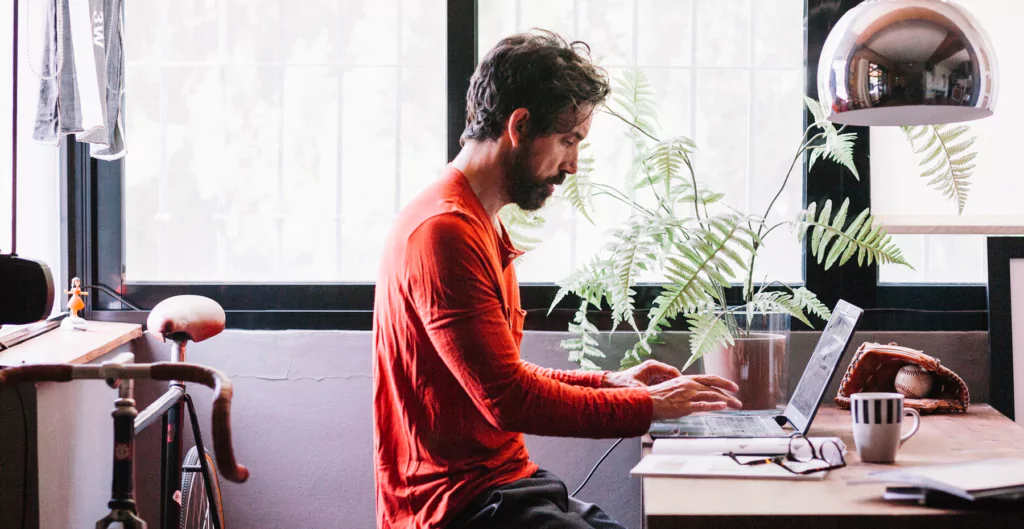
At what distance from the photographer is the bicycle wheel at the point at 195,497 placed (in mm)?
2262

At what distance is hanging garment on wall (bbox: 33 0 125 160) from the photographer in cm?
195

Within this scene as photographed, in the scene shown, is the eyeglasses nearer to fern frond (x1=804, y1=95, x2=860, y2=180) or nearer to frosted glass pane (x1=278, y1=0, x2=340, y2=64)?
fern frond (x1=804, y1=95, x2=860, y2=180)

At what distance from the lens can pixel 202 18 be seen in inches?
97.7

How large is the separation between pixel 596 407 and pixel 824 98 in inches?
27.7

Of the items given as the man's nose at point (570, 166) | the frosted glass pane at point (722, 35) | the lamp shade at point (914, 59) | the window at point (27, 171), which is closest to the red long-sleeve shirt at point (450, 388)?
the man's nose at point (570, 166)

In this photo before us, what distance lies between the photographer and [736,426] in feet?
5.74

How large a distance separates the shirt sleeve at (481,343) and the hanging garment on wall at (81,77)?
1122 millimetres

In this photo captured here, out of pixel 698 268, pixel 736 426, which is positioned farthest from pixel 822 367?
pixel 698 268

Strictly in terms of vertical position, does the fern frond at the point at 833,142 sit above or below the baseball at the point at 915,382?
above

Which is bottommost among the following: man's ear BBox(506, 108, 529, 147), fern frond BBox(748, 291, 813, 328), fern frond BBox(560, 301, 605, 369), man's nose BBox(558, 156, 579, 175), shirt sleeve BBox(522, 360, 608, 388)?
shirt sleeve BBox(522, 360, 608, 388)

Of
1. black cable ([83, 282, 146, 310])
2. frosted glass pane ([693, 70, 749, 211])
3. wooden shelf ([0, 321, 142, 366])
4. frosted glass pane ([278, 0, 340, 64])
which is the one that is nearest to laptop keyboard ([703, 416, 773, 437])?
frosted glass pane ([693, 70, 749, 211])

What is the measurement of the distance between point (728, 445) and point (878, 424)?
265 millimetres

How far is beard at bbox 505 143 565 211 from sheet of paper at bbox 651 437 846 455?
1.77ft

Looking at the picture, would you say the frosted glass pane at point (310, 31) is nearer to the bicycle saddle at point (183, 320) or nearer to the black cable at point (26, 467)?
the bicycle saddle at point (183, 320)
